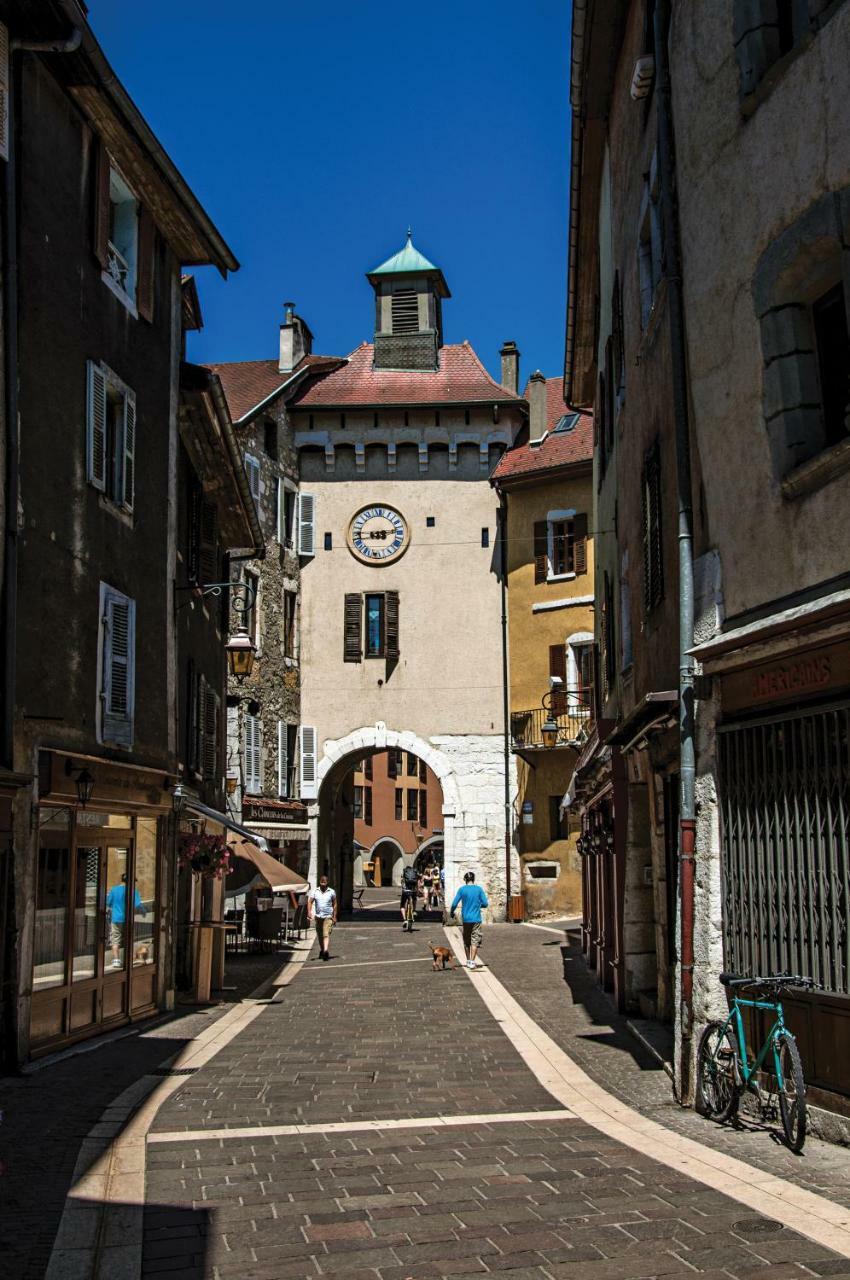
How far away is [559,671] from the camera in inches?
1378

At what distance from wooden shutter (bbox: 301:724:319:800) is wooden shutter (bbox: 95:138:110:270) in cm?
2309

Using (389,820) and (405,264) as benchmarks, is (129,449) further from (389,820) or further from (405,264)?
(389,820)

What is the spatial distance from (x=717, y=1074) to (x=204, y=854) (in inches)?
426

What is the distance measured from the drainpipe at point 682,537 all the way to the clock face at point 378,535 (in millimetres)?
26739

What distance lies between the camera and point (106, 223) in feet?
48.0

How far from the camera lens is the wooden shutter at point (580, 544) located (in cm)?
3475

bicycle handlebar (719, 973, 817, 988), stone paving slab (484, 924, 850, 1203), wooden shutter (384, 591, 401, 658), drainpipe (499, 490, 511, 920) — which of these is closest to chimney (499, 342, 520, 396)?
drainpipe (499, 490, 511, 920)

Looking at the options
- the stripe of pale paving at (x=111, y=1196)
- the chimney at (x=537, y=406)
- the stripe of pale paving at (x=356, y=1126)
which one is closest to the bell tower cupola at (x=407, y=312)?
the chimney at (x=537, y=406)

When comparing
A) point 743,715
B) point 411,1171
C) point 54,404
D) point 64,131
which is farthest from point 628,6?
point 411,1171

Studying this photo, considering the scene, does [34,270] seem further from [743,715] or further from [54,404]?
Answer: [743,715]

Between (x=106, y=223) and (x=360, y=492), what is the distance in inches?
920

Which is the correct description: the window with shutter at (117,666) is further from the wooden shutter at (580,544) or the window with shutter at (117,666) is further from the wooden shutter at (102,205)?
the wooden shutter at (580,544)

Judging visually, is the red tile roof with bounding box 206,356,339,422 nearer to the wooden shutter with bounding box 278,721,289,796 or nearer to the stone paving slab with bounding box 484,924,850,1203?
the wooden shutter with bounding box 278,721,289,796

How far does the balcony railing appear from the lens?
33.8 meters
